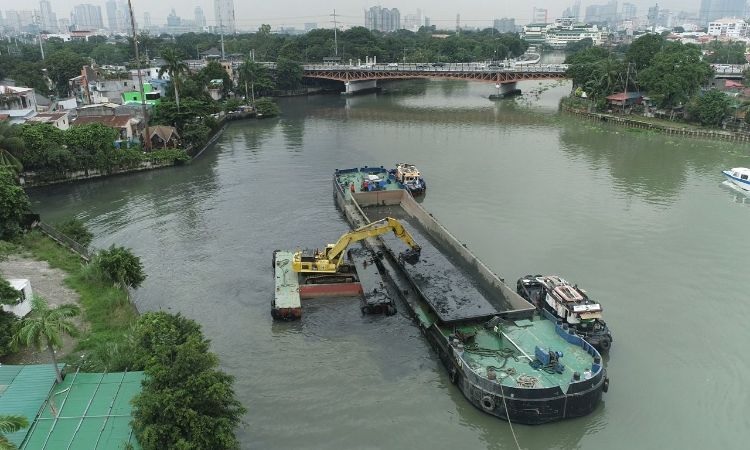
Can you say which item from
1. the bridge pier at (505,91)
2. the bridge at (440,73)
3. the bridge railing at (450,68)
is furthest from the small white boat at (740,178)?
the bridge pier at (505,91)

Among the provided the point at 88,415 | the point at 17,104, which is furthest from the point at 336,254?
the point at 17,104

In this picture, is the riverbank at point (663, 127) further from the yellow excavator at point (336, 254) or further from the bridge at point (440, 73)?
the yellow excavator at point (336, 254)

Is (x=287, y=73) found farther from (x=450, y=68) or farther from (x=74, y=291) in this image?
(x=74, y=291)

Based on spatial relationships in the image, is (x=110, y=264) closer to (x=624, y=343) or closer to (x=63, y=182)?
(x=624, y=343)

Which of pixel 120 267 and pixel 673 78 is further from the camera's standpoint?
pixel 673 78

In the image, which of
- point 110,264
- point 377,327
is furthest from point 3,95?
point 377,327
